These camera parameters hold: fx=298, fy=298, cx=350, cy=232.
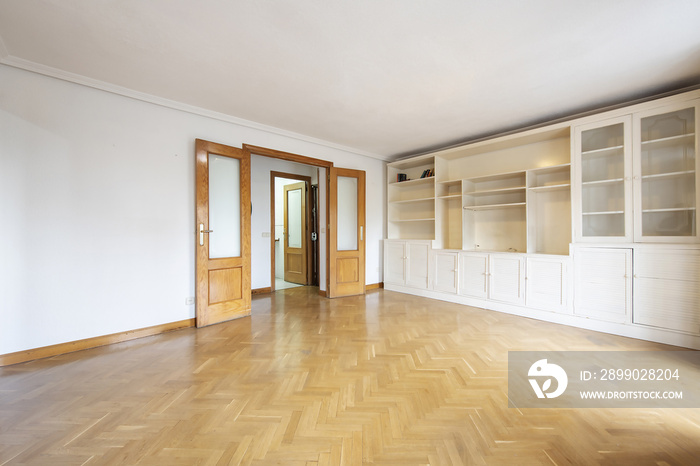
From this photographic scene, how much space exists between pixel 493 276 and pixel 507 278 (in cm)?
19

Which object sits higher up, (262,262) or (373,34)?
(373,34)

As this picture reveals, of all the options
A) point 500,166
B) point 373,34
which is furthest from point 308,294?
point 373,34

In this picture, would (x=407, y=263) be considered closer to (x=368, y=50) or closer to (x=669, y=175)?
(x=669, y=175)

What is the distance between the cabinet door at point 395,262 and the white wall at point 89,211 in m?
3.45

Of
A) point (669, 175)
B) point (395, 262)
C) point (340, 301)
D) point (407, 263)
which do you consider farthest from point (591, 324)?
point (340, 301)

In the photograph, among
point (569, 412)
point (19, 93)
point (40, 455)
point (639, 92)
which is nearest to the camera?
point (40, 455)

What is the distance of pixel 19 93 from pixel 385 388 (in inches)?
156

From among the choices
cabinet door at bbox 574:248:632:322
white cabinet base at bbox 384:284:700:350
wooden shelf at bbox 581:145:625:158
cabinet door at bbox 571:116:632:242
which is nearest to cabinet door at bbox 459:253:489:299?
white cabinet base at bbox 384:284:700:350

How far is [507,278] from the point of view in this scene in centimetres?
414

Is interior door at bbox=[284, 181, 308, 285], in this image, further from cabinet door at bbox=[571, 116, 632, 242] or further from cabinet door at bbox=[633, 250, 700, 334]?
cabinet door at bbox=[633, 250, 700, 334]

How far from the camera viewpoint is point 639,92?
3.18 metres

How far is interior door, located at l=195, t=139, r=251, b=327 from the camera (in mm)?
3553

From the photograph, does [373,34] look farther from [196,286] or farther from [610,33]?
[196,286]

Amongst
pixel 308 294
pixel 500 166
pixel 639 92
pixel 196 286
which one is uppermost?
pixel 639 92
